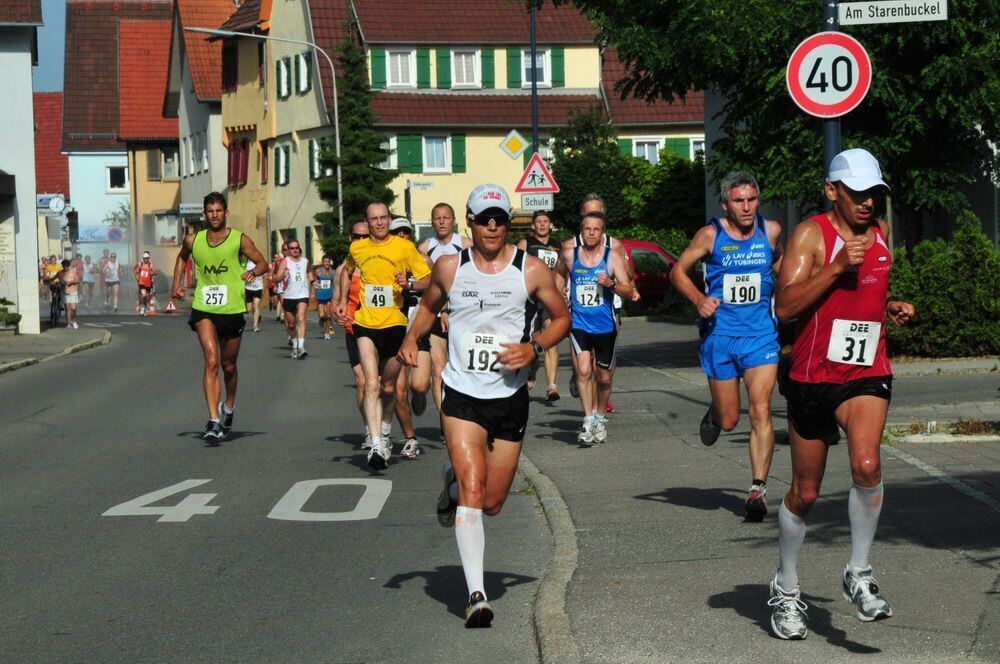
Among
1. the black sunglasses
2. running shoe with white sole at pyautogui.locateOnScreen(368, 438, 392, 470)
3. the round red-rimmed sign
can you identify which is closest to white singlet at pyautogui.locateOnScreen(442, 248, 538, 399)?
the black sunglasses

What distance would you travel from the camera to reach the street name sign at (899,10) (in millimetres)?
12539

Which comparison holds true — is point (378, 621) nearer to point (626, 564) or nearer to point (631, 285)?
point (626, 564)

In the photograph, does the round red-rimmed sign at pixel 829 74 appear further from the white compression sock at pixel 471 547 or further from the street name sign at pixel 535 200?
the street name sign at pixel 535 200

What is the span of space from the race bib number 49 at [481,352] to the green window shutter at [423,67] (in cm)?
5545

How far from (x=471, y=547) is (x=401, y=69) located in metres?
56.6

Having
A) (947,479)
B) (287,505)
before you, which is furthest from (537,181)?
(947,479)

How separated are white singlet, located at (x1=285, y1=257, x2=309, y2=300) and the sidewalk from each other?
448cm

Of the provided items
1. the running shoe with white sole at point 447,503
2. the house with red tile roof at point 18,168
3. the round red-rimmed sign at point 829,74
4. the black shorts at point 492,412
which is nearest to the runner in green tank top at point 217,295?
the round red-rimmed sign at point 829,74

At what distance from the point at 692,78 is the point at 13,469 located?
1130cm

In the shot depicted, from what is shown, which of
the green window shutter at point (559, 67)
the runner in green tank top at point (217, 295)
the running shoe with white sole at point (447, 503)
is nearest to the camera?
the running shoe with white sole at point (447, 503)

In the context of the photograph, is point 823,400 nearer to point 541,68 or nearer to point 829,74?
point 829,74

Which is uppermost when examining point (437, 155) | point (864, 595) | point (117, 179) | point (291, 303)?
point (117, 179)

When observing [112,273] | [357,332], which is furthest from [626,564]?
[112,273]

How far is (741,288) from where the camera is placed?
10.3 m
